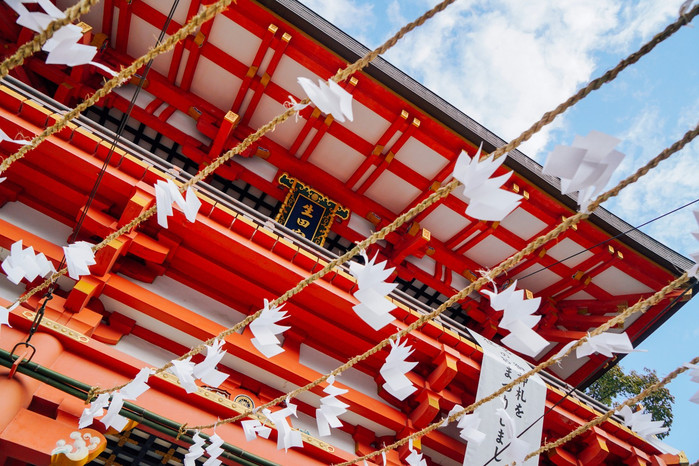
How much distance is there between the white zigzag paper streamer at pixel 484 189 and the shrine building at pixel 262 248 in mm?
1597

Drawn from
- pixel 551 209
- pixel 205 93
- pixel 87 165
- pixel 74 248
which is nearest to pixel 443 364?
pixel 551 209

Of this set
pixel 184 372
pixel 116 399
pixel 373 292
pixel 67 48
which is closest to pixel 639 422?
pixel 373 292

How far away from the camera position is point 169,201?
7.87ft

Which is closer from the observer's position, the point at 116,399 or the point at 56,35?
the point at 56,35

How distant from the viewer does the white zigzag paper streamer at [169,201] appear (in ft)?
7.41

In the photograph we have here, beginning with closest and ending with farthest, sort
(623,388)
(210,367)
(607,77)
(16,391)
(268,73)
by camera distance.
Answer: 1. (607,77)
2. (210,367)
3. (16,391)
4. (268,73)
5. (623,388)

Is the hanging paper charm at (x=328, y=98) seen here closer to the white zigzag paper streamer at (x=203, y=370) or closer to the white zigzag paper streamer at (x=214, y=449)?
the white zigzag paper streamer at (x=203, y=370)

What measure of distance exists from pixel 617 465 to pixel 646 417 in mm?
3483

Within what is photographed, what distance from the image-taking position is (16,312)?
3.68 meters

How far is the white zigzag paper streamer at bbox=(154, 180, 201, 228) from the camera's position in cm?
226

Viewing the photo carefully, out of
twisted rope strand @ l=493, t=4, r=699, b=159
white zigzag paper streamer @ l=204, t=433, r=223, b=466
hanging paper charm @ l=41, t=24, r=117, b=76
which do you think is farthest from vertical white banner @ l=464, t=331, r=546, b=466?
hanging paper charm @ l=41, t=24, r=117, b=76

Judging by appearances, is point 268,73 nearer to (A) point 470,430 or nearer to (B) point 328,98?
(B) point 328,98

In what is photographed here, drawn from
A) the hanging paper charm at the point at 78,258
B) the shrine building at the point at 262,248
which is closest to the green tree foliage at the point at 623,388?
the shrine building at the point at 262,248

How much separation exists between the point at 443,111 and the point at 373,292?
5.02 metres
